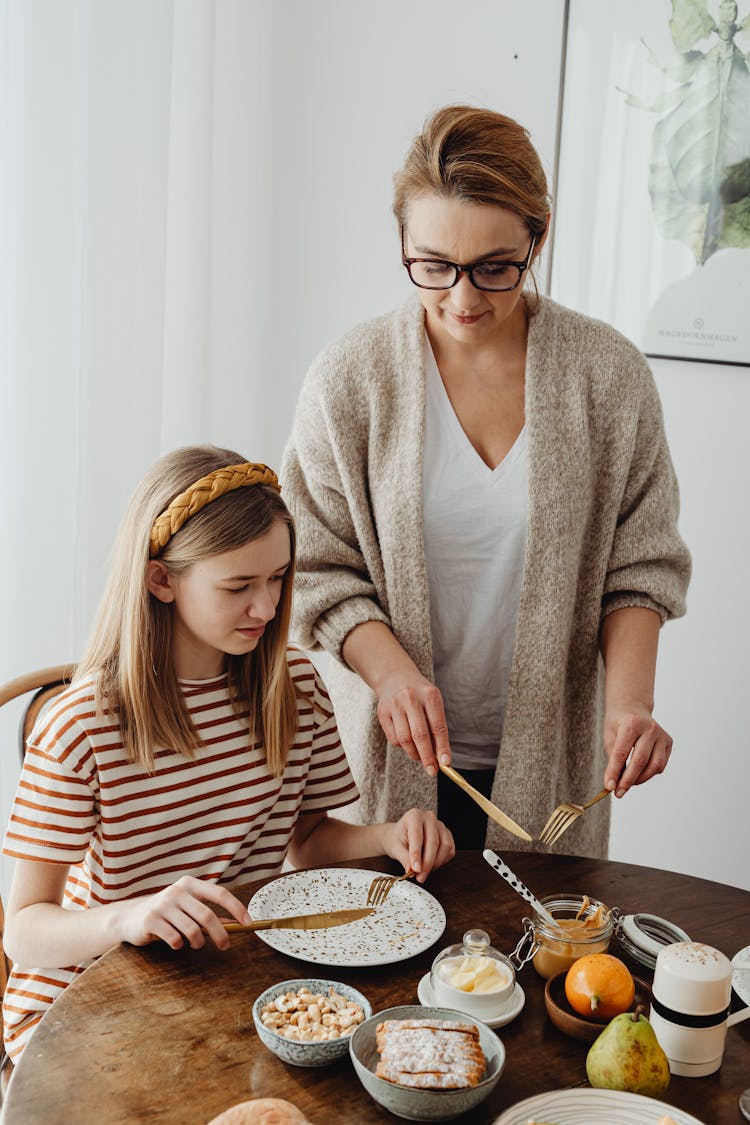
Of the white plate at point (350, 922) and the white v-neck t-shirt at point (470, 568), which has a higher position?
the white v-neck t-shirt at point (470, 568)

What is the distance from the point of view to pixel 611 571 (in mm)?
1719

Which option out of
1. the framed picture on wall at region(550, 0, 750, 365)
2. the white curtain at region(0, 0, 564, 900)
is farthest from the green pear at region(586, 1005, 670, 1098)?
the framed picture on wall at region(550, 0, 750, 365)

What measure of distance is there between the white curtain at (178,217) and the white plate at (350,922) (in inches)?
34.5

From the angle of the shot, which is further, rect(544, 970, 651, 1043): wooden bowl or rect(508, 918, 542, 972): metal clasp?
rect(508, 918, 542, 972): metal clasp

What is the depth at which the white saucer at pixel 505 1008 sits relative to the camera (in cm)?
113

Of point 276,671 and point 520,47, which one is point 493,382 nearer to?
point 276,671

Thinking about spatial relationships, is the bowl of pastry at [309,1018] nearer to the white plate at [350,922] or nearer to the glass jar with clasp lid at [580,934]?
the white plate at [350,922]

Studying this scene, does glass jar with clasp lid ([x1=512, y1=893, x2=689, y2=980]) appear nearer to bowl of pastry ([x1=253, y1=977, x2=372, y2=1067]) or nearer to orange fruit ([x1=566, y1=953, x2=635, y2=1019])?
orange fruit ([x1=566, y1=953, x2=635, y2=1019])

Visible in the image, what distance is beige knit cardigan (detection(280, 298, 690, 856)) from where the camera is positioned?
5.33 feet

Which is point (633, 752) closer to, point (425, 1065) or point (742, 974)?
point (742, 974)

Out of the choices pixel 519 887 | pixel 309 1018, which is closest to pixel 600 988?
pixel 519 887

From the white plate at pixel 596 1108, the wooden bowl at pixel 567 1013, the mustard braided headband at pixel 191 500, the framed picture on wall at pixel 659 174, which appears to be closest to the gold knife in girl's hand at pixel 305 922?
the wooden bowl at pixel 567 1013

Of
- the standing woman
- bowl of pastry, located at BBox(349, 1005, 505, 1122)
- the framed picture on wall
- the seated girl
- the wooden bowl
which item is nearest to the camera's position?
bowl of pastry, located at BBox(349, 1005, 505, 1122)

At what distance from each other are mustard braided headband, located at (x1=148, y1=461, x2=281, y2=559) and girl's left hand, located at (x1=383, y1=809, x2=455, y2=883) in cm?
47
